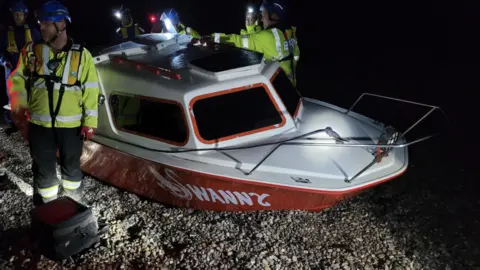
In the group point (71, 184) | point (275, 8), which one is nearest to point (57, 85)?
point (71, 184)

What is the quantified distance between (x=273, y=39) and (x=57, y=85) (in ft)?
9.33

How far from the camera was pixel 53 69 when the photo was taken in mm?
3818

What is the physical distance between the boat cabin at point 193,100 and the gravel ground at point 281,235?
0.88 metres

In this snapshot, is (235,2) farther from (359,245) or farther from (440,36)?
(359,245)

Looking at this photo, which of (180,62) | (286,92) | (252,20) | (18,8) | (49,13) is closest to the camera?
(49,13)

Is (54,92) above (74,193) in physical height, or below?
above

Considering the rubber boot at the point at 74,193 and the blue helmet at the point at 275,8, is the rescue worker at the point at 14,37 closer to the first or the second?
the rubber boot at the point at 74,193

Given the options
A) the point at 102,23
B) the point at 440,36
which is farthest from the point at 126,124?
the point at 102,23

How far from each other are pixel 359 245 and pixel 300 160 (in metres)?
1.02

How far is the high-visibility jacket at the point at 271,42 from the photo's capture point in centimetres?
533

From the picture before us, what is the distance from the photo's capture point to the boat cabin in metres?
4.14

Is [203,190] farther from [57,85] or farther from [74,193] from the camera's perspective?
[57,85]

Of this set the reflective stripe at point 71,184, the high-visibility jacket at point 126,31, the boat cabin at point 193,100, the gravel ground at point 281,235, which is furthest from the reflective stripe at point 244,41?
the high-visibility jacket at point 126,31

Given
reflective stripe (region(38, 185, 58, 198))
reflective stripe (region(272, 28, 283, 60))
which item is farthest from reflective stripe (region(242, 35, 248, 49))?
reflective stripe (region(38, 185, 58, 198))
